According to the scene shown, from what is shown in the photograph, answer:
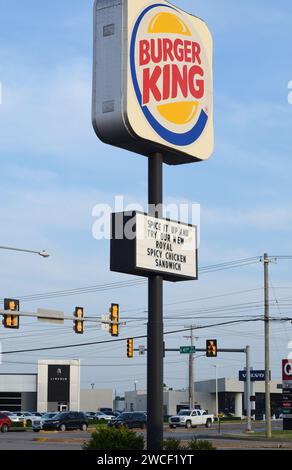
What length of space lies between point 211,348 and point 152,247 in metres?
37.0

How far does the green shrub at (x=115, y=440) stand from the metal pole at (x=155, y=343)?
1.83 ft

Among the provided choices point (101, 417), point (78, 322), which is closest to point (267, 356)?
point (78, 322)

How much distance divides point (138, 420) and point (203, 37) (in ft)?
162

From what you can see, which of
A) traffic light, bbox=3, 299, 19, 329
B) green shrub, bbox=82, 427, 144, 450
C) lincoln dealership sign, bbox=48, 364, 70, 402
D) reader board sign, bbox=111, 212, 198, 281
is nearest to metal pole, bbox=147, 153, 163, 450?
reader board sign, bbox=111, 212, 198, 281

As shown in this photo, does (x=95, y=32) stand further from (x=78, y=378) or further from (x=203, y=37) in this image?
(x=78, y=378)

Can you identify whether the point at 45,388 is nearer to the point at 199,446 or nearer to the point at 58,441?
the point at 58,441

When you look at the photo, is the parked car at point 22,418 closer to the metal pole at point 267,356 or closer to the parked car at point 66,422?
the parked car at point 66,422

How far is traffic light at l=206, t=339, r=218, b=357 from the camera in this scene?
176 feet

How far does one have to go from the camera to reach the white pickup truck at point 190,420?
7331 cm

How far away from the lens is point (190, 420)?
242ft

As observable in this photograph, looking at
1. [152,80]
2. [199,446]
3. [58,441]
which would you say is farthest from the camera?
[58,441]

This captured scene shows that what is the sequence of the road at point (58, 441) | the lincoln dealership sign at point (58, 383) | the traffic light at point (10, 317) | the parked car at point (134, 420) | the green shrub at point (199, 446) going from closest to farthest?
1. the green shrub at point (199, 446)
2. the traffic light at point (10, 317)
3. the road at point (58, 441)
4. the parked car at point (134, 420)
5. the lincoln dealership sign at point (58, 383)

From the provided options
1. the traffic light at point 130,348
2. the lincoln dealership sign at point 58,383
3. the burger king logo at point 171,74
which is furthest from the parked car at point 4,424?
the burger king logo at point 171,74
